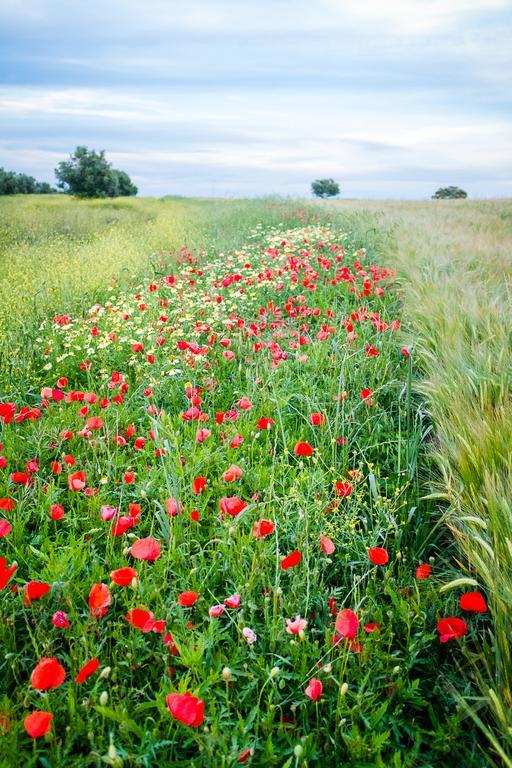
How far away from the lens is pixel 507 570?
5.93ft

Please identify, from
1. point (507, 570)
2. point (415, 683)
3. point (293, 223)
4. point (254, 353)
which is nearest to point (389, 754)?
point (415, 683)

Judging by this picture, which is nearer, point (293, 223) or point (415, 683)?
point (415, 683)

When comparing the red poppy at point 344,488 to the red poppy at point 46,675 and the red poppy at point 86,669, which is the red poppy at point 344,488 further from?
the red poppy at point 46,675

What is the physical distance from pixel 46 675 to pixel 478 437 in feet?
6.17

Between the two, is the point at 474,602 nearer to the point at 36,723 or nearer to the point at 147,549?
the point at 147,549

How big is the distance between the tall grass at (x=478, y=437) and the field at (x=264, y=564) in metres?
0.02

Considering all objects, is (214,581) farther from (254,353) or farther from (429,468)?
(254,353)

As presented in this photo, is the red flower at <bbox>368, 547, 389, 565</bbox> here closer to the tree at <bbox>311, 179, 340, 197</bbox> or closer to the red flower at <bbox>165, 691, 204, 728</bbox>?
the red flower at <bbox>165, 691, 204, 728</bbox>

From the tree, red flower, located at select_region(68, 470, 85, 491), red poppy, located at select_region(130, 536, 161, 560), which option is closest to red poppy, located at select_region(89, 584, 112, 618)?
red poppy, located at select_region(130, 536, 161, 560)

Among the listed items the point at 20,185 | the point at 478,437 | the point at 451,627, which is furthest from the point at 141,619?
the point at 20,185

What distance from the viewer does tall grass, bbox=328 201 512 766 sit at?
1.63m

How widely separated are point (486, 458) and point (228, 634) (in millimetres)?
1263

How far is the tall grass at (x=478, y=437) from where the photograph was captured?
1627mm

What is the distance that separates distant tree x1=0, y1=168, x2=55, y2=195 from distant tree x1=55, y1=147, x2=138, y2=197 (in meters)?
4.28
